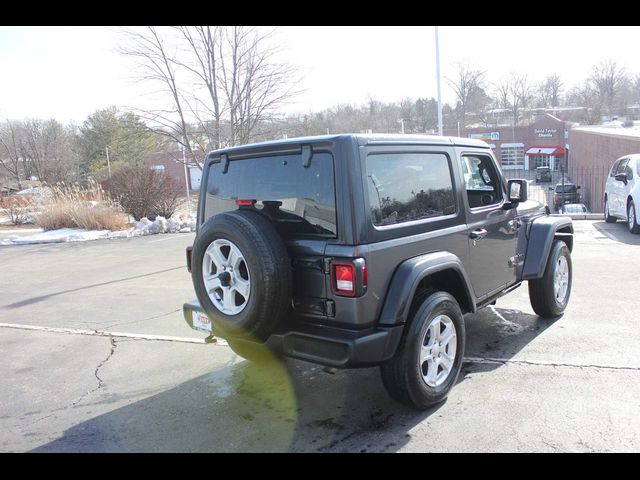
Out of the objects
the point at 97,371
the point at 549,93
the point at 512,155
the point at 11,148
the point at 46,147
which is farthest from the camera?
the point at 549,93

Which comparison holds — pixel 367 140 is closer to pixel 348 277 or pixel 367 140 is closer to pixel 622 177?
pixel 348 277

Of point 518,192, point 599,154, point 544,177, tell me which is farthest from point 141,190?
point 544,177

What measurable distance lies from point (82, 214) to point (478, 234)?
562 inches

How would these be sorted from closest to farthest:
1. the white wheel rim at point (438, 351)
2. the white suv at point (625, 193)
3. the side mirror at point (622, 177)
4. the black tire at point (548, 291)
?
the white wheel rim at point (438, 351), the black tire at point (548, 291), the white suv at point (625, 193), the side mirror at point (622, 177)

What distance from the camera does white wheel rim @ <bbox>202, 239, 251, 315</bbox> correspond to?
3.20 m

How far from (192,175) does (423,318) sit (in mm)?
48638

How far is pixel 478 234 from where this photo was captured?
4.06 m

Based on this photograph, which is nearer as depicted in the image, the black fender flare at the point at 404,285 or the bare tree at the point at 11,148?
the black fender flare at the point at 404,285

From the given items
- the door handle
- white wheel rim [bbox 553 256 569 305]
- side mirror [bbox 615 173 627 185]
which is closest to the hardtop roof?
the door handle

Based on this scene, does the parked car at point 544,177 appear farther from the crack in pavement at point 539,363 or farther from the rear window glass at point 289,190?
the rear window glass at point 289,190

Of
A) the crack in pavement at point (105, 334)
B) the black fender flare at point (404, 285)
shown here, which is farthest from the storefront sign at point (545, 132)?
the black fender flare at point (404, 285)

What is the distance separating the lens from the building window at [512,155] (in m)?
57.8

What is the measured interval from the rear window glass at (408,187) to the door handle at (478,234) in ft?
0.94

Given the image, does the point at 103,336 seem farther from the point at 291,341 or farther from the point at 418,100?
the point at 418,100
